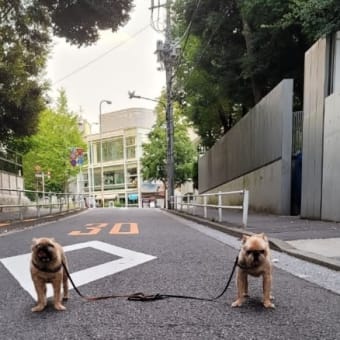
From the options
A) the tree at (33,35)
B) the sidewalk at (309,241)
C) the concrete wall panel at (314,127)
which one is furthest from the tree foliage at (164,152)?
the sidewalk at (309,241)

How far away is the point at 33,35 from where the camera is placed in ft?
50.5

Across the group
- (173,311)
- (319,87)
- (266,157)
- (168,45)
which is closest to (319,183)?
(319,87)

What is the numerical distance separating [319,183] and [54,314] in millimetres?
9662

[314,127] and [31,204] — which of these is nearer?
[314,127]

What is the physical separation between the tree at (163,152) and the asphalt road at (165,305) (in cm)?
3227

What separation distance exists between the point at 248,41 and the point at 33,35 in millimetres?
8674

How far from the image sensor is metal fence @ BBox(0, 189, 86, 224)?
13.5 meters

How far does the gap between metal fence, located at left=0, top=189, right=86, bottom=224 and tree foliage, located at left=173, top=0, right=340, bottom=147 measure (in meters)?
9.73

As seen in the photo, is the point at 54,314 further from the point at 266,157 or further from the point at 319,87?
the point at 266,157

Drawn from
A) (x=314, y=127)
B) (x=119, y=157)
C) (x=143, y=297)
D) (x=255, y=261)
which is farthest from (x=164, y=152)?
(x=255, y=261)

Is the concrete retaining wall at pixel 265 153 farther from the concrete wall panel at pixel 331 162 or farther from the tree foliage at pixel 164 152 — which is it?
the tree foliage at pixel 164 152

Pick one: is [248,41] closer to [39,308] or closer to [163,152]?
[39,308]

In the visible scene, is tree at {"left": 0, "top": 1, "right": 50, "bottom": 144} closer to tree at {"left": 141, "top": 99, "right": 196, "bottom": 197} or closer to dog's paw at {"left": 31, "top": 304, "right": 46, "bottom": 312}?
dog's paw at {"left": 31, "top": 304, "right": 46, "bottom": 312}

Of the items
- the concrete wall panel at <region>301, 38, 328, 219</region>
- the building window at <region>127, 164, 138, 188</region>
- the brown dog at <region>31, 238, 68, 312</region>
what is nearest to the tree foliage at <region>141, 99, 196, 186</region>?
the building window at <region>127, 164, 138, 188</region>
